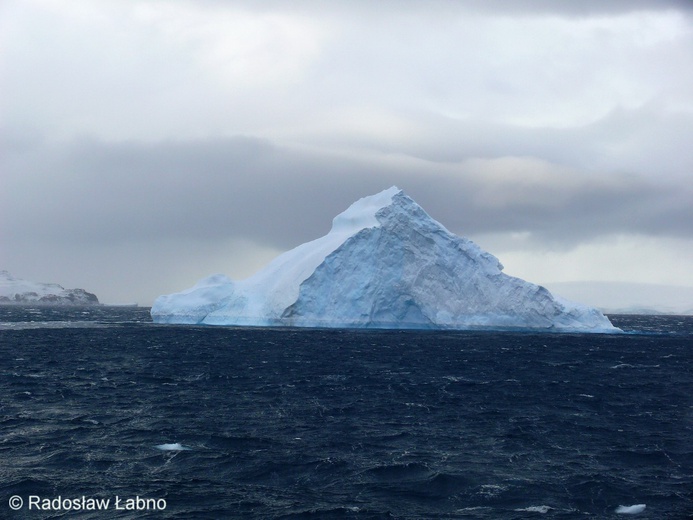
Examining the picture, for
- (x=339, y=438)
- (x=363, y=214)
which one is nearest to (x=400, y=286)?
(x=363, y=214)

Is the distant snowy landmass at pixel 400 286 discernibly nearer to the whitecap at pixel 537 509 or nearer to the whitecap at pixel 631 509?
the whitecap at pixel 631 509

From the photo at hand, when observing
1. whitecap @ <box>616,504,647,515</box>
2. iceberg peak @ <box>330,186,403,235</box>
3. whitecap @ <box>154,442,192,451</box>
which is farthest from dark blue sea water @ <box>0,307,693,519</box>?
iceberg peak @ <box>330,186,403,235</box>

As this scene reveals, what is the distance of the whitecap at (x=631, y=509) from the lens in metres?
15.2

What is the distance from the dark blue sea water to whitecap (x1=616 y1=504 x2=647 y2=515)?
20cm

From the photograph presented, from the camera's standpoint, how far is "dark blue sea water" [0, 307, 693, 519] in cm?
1545

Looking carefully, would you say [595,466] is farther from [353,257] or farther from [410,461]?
[353,257]

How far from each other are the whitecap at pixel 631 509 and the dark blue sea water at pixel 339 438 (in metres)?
0.20

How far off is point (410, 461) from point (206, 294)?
5835 cm

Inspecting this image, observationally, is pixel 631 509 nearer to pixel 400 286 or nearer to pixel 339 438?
pixel 339 438

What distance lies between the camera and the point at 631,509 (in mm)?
15359

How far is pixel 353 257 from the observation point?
2576 inches

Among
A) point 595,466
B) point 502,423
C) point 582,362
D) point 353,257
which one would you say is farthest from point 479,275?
point 595,466

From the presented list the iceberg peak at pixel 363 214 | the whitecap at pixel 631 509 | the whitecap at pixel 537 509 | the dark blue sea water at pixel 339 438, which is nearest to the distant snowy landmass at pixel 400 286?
the iceberg peak at pixel 363 214

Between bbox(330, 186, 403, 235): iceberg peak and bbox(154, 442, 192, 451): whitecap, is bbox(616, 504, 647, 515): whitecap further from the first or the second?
bbox(330, 186, 403, 235): iceberg peak
